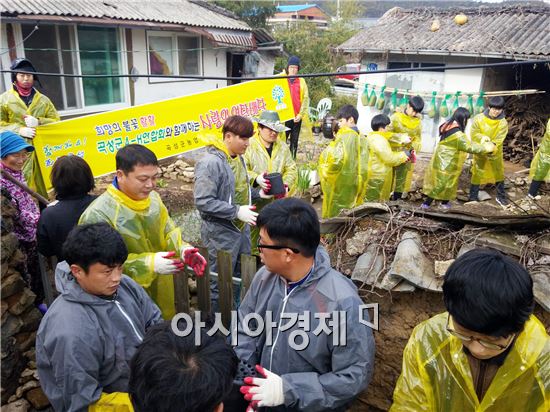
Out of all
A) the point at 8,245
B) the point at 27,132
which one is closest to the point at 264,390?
the point at 8,245

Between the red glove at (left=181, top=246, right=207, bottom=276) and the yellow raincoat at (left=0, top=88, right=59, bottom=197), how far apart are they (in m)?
3.60

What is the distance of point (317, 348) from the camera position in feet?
6.71

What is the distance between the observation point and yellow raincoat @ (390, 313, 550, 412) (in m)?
1.72

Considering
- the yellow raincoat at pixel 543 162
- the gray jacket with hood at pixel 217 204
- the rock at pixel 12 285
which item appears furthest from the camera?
the yellow raincoat at pixel 543 162

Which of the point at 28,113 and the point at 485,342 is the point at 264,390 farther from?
the point at 28,113

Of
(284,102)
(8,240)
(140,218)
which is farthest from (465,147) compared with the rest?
(8,240)

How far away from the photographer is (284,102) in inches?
340

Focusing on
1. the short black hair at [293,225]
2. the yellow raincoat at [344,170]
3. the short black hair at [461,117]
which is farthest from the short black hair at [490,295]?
the short black hair at [461,117]

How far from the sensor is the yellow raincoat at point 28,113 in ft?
17.5

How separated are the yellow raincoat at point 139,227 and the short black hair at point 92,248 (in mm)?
659

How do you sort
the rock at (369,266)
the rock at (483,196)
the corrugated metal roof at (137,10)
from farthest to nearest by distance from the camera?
the rock at (483,196), the corrugated metal roof at (137,10), the rock at (369,266)

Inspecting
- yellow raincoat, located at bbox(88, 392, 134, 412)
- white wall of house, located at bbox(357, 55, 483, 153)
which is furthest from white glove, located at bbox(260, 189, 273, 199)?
white wall of house, located at bbox(357, 55, 483, 153)

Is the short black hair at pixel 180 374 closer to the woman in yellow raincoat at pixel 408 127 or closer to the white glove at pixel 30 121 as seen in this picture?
the white glove at pixel 30 121

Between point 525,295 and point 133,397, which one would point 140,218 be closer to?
point 133,397
